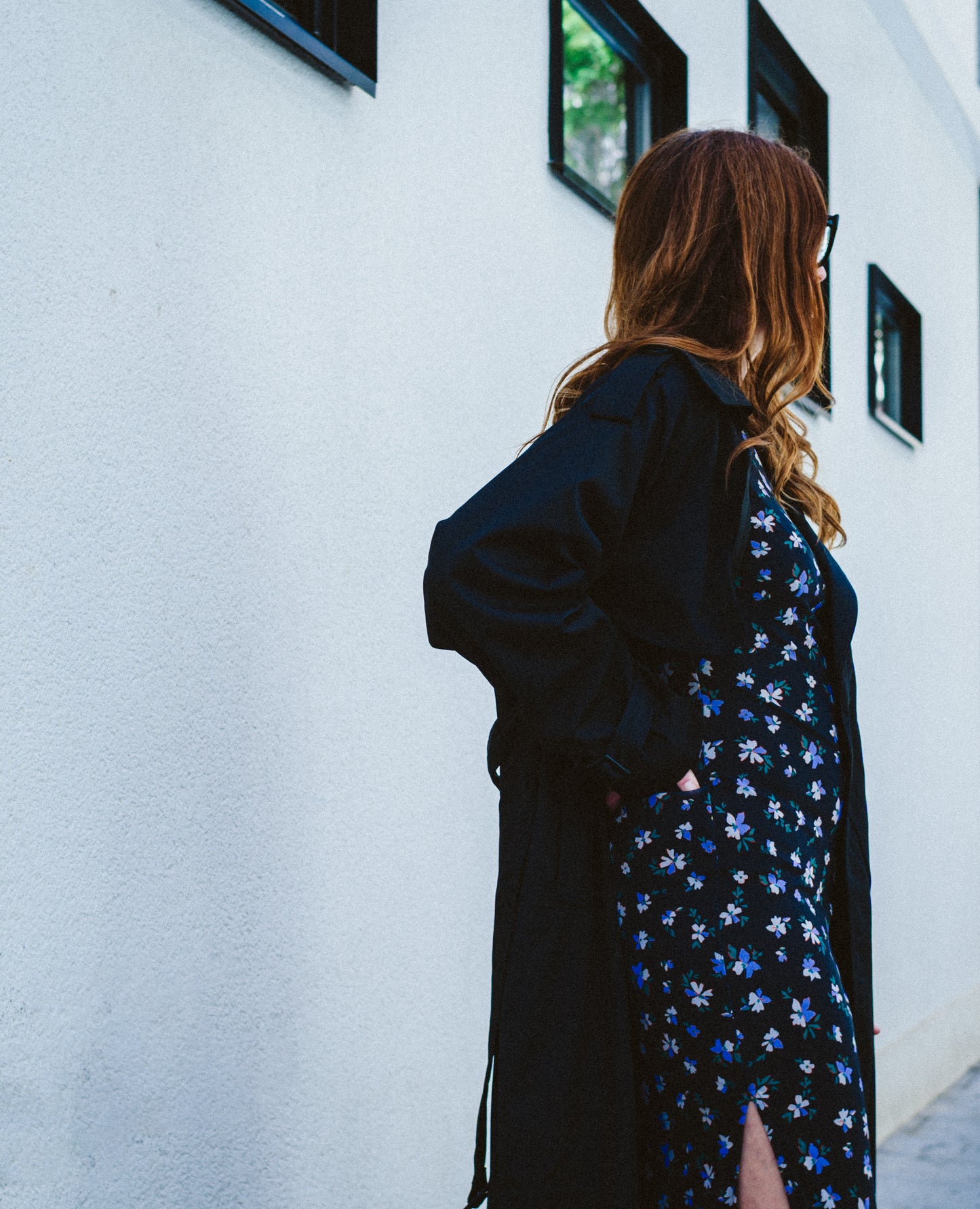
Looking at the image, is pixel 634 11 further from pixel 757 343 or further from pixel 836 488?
pixel 757 343

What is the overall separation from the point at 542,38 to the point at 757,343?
154 centimetres

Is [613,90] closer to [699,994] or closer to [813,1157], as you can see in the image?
[699,994]

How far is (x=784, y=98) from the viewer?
175 inches

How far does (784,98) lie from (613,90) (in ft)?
4.16

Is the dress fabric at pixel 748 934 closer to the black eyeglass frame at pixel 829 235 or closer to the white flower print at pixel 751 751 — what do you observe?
the white flower print at pixel 751 751

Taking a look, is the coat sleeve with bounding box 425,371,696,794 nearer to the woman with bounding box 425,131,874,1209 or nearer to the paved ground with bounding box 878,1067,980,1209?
the woman with bounding box 425,131,874,1209

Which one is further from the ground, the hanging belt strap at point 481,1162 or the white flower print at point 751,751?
the white flower print at point 751,751

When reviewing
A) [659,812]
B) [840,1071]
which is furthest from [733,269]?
[840,1071]

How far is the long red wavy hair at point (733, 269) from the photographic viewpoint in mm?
1438

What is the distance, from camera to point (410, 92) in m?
2.21

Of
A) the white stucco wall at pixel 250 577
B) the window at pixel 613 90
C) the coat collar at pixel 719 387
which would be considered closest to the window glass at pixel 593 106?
the window at pixel 613 90

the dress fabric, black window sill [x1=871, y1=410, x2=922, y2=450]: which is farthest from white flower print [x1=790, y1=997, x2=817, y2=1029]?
black window sill [x1=871, y1=410, x2=922, y2=450]

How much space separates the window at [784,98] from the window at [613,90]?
59 centimetres

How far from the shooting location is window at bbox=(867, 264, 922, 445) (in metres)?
Result: 5.33
